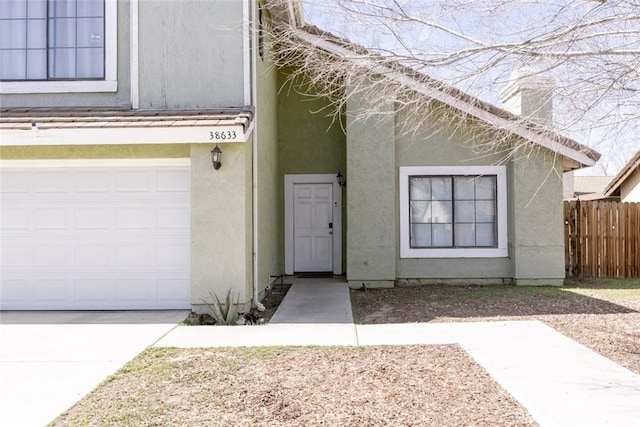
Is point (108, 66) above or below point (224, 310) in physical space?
above

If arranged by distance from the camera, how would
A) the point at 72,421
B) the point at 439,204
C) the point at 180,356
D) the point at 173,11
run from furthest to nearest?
the point at 439,204 → the point at 173,11 → the point at 180,356 → the point at 72,421

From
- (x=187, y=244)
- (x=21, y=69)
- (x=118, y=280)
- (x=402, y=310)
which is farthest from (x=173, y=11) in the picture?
(x=402, y=310)

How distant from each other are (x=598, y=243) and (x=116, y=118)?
12.6 meters

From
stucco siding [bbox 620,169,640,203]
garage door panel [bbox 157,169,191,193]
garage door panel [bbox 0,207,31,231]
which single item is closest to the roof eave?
garage door panel [bbox 157,169,191,193]

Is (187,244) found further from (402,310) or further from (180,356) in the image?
(402,310)

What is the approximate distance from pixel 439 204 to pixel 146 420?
8939mm

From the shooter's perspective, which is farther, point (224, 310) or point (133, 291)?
point (133, 291)

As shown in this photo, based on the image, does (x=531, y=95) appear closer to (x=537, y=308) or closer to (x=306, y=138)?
(x=537, y=308)

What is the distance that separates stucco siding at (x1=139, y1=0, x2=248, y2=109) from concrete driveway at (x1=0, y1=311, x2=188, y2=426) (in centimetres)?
362

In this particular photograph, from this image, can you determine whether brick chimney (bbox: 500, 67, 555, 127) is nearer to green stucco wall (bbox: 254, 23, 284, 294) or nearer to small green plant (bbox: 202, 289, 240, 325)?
green stucco wall (bbox: 254, 23, 284, 294)

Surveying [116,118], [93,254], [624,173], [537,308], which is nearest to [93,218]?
[93,254]

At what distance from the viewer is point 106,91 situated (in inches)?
362

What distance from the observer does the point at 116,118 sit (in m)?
8.22

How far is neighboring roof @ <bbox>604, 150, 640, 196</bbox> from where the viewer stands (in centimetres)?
1969
